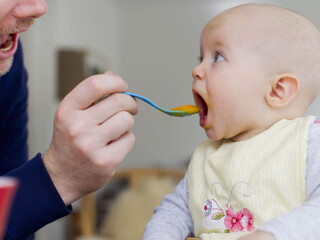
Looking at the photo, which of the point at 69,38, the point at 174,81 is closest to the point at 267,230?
the point at 69,38

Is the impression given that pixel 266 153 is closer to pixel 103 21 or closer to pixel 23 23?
pixel 23 23

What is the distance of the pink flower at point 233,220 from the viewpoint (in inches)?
29.8

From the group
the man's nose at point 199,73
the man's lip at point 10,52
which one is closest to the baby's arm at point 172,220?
the man's nose at point 199,73

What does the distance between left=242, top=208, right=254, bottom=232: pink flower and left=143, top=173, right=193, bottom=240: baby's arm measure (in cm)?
15

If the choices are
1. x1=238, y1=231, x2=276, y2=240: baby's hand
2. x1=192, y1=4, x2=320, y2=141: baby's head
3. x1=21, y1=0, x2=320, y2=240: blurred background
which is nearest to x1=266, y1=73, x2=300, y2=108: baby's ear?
x1=192, y1=4, x2=320, y2=141: baby's head

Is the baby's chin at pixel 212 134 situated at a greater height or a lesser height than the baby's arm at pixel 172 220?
greater

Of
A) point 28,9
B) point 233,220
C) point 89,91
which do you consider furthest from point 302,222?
point 28,9

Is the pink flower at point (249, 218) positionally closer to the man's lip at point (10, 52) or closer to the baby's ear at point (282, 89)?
the baby's ear at point (282, 89)

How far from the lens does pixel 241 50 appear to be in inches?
33.3

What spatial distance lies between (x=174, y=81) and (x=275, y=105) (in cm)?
382

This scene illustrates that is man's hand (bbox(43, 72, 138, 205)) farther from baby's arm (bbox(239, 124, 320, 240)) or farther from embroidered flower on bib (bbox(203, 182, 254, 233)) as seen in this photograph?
baby's arm (bbox(239, 124, 320, 240))

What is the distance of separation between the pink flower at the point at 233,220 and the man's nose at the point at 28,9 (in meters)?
0.66

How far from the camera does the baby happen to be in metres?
0.75

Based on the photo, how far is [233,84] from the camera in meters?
0.84
